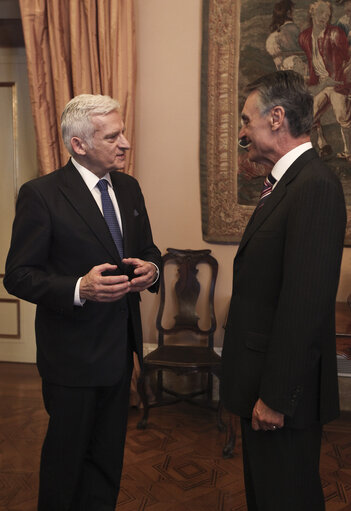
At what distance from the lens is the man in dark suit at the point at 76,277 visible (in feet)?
5.95

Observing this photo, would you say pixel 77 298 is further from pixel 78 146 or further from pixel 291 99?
pixel 291 99

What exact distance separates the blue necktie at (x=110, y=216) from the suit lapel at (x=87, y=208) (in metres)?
0.06

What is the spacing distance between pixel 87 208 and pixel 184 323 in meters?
1.87

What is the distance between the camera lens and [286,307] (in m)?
1.36

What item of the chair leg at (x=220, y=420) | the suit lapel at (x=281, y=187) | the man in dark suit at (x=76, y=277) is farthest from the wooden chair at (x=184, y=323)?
the suit lapel at (x=281, y=187)

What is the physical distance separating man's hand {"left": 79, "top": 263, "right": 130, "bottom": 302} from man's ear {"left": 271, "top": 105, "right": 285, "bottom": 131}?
687 millimetres

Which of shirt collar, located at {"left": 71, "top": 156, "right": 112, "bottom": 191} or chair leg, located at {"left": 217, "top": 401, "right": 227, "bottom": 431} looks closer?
shirt collar, located at {"left": 71, "top": 156, "right": 112, "bottom": 191}

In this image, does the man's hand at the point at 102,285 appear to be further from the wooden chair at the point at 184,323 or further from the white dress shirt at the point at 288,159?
the wooden chair at the point at 184,323

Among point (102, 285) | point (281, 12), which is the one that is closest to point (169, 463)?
point (102, 285)

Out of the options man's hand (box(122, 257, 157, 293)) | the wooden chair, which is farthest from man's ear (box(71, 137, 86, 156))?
the wooden chair

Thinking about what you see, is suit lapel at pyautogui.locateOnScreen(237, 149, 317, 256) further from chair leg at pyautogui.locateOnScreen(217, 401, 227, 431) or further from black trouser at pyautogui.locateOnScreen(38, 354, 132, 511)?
chair leg at pyautogui.locateOnScreen(217, 401, 227, 431)

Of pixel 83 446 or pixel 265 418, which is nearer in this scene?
pixel 265 418

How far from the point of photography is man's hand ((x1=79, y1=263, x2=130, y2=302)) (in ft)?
5.55

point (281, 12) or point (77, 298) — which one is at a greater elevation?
point (281, 12)
